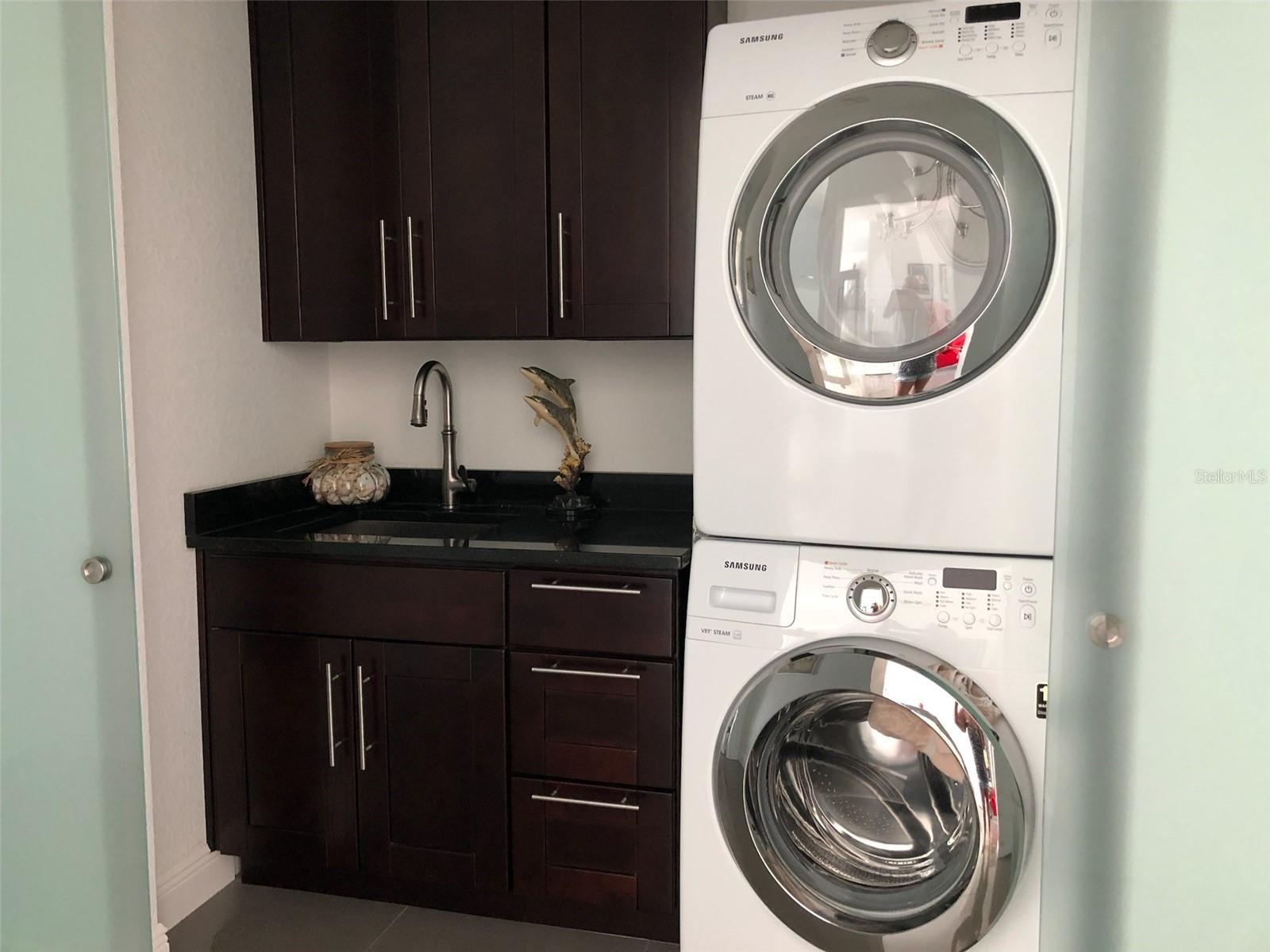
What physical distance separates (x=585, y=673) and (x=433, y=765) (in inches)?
16.8

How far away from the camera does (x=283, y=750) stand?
6.94 ft

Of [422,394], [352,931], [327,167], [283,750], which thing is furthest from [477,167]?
[352,931]

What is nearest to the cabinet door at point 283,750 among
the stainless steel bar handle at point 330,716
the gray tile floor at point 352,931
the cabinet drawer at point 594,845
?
the stainless steel bar handle at point 330,716

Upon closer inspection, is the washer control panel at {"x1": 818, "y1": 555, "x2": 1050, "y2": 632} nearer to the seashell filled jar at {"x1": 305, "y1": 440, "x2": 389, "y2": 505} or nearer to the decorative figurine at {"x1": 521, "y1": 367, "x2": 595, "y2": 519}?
the decorative figurine at {"x1": 521, "y1": 367, "x2": 595, "y2": 519}

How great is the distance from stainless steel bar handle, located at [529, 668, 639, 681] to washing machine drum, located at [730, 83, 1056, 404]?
71 centimetres

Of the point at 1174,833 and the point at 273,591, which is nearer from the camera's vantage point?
the point at 1174,833

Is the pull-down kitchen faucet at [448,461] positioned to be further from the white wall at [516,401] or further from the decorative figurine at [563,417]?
the decorative figurine at [563,417]

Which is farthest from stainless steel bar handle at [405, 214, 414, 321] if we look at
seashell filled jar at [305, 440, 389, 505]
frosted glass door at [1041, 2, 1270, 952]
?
frosted glass door at [1041, 2, 1270, 952]

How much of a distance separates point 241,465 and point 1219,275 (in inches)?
87.6

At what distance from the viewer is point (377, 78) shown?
2.27 metres

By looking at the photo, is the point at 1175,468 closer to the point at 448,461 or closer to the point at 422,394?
the point at 422,394

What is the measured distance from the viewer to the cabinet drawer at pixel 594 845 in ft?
6.22

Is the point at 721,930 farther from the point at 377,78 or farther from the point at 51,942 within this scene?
the point at 377,78

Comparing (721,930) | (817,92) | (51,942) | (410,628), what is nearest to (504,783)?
(410,628)
